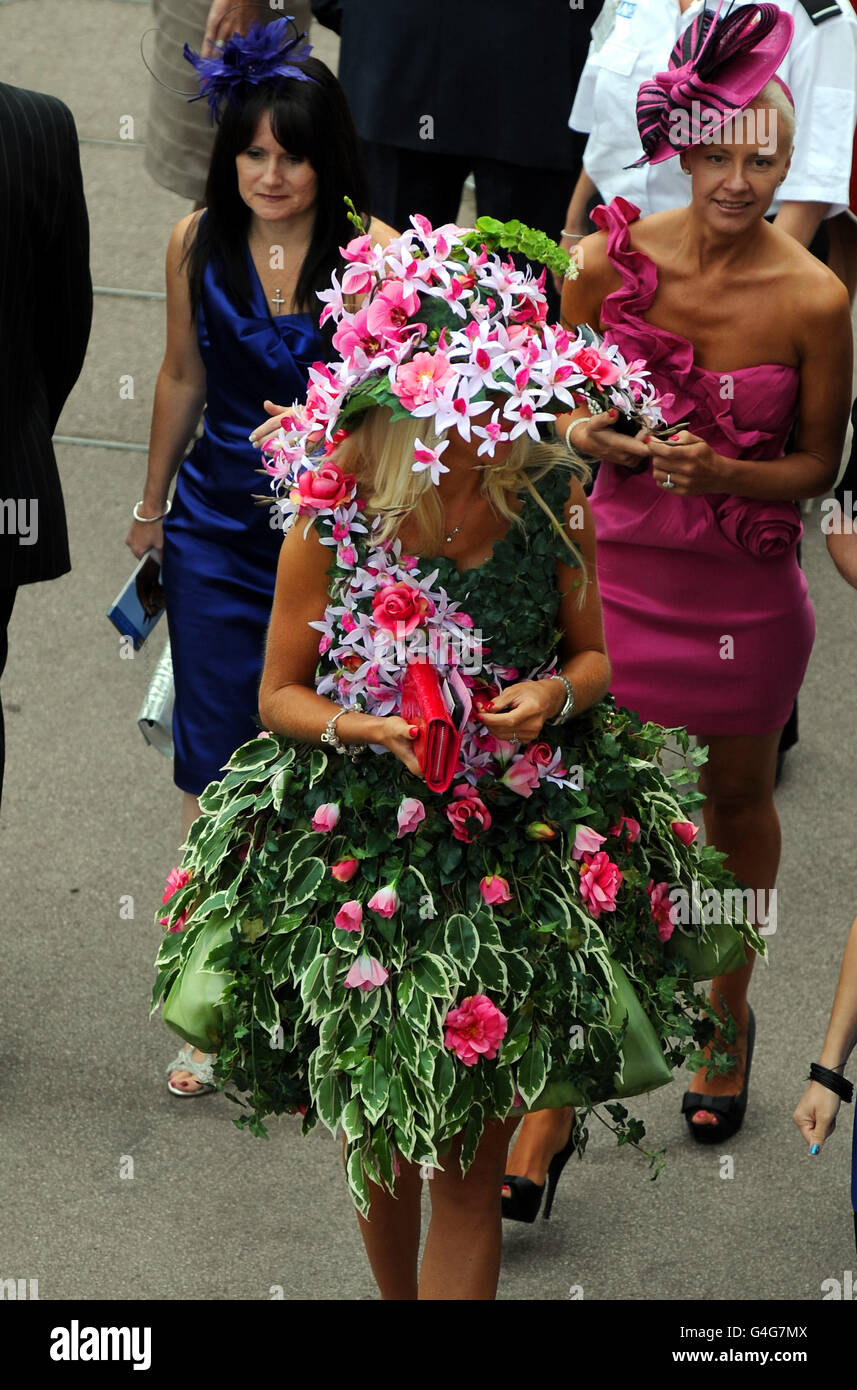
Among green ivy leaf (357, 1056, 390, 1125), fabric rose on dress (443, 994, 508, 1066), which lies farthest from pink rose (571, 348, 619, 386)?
green ivy leaf (357, 1056, 390, 1125)

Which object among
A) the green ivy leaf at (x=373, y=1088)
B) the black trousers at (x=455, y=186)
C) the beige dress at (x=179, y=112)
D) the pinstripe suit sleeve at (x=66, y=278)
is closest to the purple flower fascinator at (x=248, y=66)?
the pinstripe suit sleeve at (x=66, y=278)

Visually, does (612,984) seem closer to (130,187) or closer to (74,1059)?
(74,1059)

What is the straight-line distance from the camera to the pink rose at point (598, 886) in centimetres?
289

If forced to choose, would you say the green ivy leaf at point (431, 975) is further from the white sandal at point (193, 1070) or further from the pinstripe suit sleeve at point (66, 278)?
the pinstripe suit sleeve at point (66, 278)

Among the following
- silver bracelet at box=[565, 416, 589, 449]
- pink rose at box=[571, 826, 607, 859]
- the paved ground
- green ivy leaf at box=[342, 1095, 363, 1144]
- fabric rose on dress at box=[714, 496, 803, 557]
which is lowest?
the paved ground

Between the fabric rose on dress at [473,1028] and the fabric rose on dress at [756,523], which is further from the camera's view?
the fabric rose on dress at [756,523]

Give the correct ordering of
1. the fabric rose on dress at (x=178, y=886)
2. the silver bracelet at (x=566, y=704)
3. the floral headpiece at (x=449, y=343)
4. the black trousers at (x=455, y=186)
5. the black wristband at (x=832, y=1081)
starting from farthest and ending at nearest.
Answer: the black trousers at (x=455, y=186) → the fabric rose on dress at (x=178, y=886) → the silver bracelet at (x=566, y=704) → the black wristband at (x=832, y=1081) → the floral headpiece at (x=449, y=343)

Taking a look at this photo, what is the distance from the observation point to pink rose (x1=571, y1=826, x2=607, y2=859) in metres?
2.90

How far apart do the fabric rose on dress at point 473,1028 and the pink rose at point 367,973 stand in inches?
4.5

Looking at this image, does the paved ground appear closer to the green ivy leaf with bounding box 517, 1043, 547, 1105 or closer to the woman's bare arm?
the green ivy leaf with bounding box 517, 1043, 547, 1105

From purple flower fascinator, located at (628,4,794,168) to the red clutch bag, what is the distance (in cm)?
127

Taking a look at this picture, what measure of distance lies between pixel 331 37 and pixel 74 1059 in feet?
28.4

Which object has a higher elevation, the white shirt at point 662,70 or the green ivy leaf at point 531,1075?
the white shirt at point 662,70

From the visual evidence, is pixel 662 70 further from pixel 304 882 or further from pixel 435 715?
pixel 304 882
